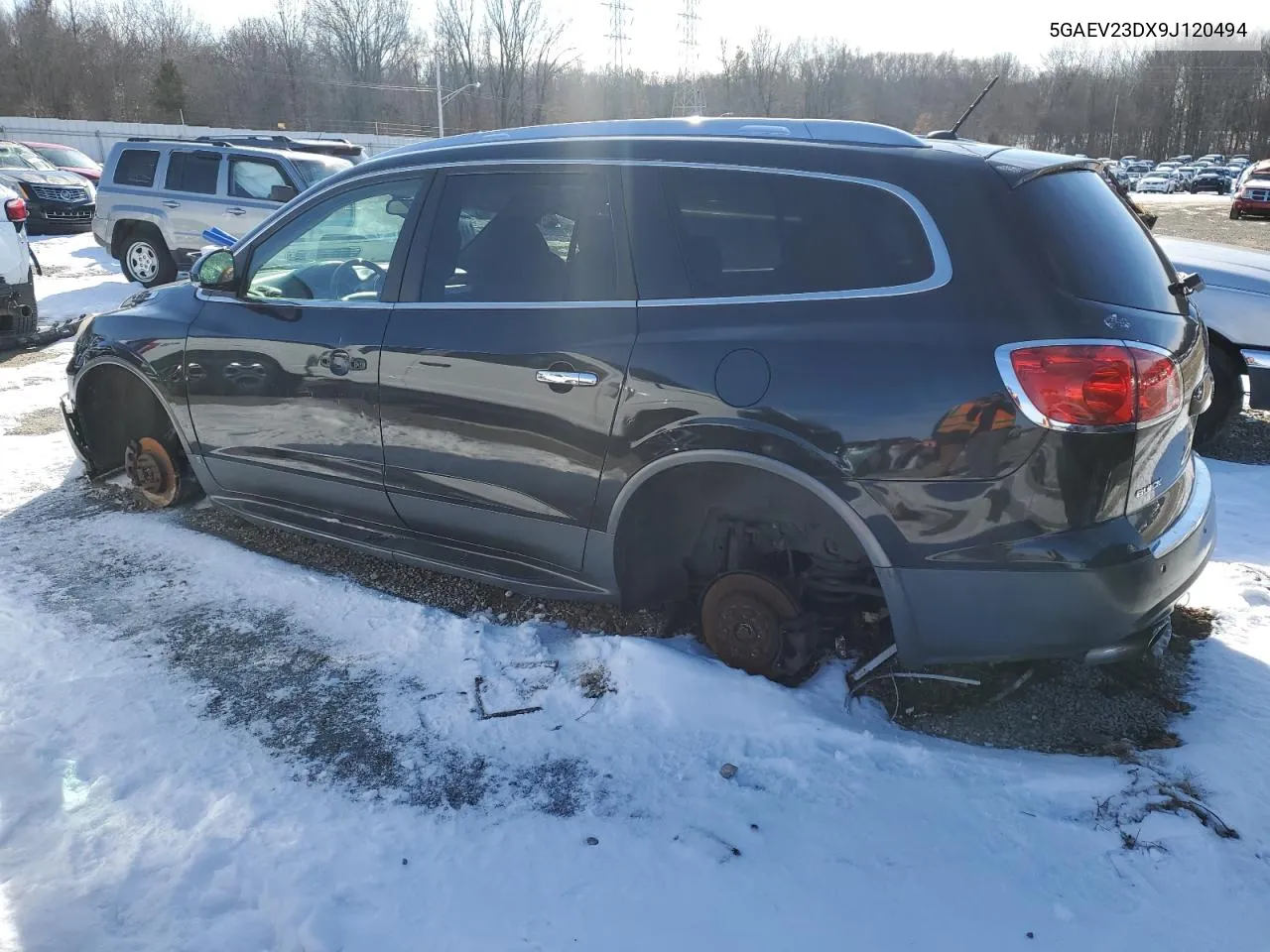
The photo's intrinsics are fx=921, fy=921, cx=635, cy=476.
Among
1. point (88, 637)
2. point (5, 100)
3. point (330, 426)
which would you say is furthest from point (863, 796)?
point (5, 100)

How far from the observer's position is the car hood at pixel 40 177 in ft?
60.1

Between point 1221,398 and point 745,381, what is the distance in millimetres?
4761

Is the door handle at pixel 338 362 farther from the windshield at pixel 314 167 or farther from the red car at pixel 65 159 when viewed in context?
the red car at pixel 65 159

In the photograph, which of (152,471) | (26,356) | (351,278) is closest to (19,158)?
(26,356)

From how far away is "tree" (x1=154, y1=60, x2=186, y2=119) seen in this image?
55438mm

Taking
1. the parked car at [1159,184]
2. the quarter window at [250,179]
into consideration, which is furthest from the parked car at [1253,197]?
the quarter window at [250,179]

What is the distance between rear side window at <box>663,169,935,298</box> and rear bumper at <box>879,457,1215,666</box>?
911mm

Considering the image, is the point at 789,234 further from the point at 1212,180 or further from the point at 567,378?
the point at 1212,180

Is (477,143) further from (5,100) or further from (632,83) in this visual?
(632,83)

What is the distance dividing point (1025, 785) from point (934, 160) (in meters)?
1.91

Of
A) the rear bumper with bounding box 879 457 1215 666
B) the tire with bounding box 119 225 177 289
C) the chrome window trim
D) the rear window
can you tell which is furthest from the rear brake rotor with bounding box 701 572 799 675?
the tire with bounding box 119 225 177 289

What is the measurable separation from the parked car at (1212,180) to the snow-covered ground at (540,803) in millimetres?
62280

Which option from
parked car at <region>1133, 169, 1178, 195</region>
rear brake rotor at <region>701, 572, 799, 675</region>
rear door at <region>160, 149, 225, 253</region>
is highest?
parked car at <region>1133, 169, 1178, 195</region>

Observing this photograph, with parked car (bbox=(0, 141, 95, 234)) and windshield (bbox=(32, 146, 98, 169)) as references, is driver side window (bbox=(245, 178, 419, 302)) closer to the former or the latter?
parked car (bbox=(0, 141, 95, 234))
